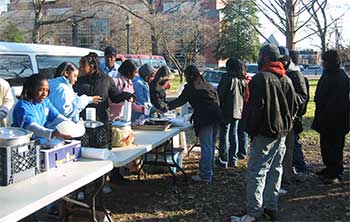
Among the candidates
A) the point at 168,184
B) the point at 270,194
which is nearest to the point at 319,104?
the point at 270,194

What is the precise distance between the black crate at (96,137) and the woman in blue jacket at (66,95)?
56 centimetres

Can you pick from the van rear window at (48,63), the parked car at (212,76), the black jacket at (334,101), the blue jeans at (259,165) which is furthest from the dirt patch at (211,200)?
the parked car at (212,76)

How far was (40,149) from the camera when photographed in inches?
113

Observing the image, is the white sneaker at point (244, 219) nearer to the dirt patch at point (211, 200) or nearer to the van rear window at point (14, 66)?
the dirt patch at point (211, 200)

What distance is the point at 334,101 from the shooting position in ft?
16.9

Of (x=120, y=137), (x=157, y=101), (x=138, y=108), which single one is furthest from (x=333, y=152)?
(x=120, y=137)

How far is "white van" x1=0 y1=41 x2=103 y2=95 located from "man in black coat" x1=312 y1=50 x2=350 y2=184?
4679mm

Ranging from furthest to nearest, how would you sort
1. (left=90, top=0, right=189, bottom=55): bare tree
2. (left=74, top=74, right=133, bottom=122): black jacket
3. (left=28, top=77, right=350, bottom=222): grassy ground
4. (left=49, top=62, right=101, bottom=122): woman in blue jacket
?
(left=90, top=0, right=189, bottom=55): bare tree → (left=74, top=74, right=133, bottom=122): black jacket → (left=28, top=77, right=350, bottom=222): grassy ground → (left=49, top=62, right=101, bottom=122): woman in blue jacket

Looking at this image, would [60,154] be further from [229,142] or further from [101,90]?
[229,142]

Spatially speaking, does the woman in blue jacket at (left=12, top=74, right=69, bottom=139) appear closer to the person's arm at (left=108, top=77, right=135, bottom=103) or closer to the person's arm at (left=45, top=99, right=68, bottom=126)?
the person's arm at (left=45, top=99, right=68, bottom=126)

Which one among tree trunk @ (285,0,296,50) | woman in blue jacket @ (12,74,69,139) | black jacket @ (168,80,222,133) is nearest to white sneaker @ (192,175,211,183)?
black jacket @ (168,80,222,133)

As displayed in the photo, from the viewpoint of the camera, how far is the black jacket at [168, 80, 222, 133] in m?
5.02

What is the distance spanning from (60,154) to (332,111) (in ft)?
11.4

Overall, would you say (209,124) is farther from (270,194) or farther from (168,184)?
(270,194)
